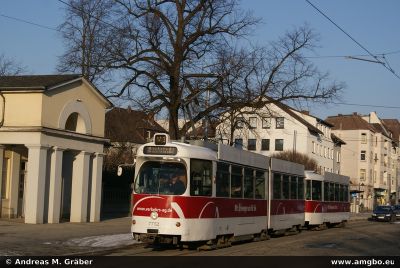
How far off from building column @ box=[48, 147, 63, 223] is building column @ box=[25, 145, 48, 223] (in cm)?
86

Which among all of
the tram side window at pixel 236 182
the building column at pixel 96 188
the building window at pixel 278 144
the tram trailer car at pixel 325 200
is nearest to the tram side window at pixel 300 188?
the tram trailer car at pixel 325 200

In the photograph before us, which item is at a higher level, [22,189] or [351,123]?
[351,123]

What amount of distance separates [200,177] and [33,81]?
1307cm

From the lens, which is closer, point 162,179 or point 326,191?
point 162,179

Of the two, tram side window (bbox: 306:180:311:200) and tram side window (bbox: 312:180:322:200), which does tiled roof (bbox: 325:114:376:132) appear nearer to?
tram side window (bbox: 312:180:322:200)

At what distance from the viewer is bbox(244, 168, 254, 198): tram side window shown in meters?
21.0

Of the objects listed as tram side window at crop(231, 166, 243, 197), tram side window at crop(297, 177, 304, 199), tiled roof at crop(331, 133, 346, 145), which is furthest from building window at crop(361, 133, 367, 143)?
tram side window at crop(231, 166, 243, 197)

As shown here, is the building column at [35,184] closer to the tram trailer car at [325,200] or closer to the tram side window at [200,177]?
the tram side window at [200,177]

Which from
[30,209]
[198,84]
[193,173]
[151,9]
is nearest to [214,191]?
[193,173]

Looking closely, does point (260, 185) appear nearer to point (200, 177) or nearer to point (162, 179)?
point (200, 177)

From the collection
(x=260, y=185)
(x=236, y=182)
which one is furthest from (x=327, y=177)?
(x=236, y=182)

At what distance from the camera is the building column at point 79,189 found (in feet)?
94.6

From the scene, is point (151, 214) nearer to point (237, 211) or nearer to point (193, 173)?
point (193, 173)

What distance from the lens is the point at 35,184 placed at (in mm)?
25625
